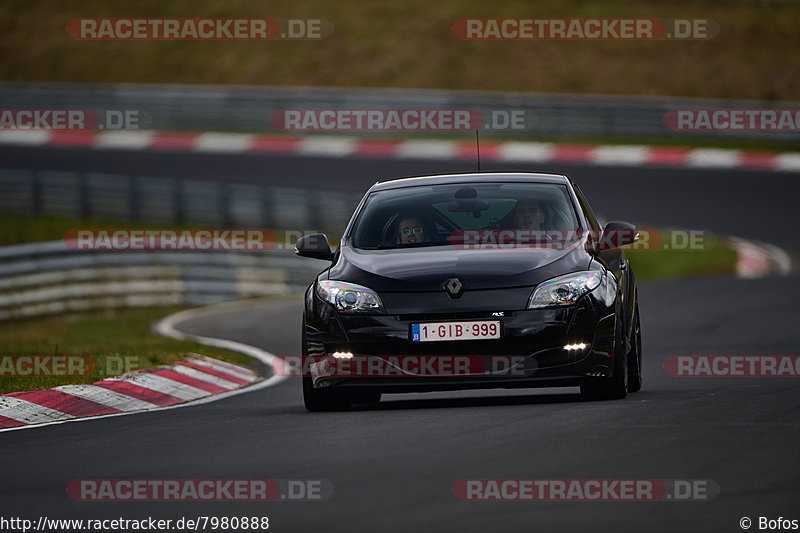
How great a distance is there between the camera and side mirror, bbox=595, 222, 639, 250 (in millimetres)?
11016

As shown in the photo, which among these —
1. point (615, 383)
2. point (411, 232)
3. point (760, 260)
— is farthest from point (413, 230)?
point (760, 260)

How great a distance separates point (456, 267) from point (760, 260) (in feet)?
48.0

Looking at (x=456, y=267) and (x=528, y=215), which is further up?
(x=528, y=215)

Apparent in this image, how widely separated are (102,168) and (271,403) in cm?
2523

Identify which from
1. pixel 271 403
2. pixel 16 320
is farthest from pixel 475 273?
pixel 16 320

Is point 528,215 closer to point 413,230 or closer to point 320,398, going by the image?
point 413,230

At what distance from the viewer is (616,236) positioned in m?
11.1

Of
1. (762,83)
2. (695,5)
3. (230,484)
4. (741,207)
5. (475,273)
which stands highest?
(695,5)

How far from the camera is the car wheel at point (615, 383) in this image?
10414mm

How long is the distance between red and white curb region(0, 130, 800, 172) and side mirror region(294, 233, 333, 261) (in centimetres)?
2292

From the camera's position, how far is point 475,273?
10188mm

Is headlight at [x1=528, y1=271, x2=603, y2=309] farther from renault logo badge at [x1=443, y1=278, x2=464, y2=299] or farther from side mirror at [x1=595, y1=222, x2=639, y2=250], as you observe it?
side mirror at [x1=595, y1=222, x2=639, y2=250]

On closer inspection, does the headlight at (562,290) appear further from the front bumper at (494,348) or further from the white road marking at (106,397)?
the white road marking at (106,397)

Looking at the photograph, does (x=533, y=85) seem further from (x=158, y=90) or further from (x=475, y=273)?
(x=475, y=273)
